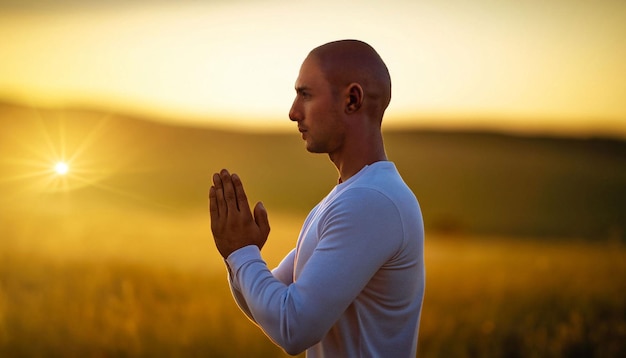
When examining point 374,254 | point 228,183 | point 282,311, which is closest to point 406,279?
point 374,254

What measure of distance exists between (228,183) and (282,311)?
0.46 m

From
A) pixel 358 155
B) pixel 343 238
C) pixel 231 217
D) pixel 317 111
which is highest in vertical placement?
pixel 317 111

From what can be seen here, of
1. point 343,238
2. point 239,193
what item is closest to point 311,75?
point 239,193

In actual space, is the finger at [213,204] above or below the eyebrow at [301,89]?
below

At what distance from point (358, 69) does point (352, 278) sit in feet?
2.20

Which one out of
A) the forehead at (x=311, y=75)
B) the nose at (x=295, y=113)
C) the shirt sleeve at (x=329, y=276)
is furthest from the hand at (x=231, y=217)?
the forehead at (x=311, y=75)

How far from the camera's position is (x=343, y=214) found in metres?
2.25

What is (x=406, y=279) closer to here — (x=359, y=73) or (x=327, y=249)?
(x=327, y=249)

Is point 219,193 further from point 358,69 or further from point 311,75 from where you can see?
point 358,69

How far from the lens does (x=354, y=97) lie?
2430 millimetres

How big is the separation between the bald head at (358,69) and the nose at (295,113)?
135mm

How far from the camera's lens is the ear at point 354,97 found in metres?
2.42

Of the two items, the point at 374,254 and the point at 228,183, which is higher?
the point at 228,183

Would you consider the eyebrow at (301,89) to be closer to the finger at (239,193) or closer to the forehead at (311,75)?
the forehead at (311,75)
